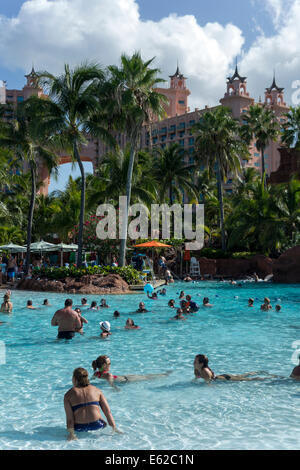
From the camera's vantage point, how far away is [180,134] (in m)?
99.4

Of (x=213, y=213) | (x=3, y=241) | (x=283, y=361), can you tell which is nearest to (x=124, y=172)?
(x=3, y=241)

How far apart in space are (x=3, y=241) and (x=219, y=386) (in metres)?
32.9

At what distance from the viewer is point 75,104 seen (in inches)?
949

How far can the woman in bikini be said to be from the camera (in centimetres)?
576

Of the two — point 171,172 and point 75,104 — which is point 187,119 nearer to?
point 171,172

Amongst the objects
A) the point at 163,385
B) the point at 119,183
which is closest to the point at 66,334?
the point at 163,385
